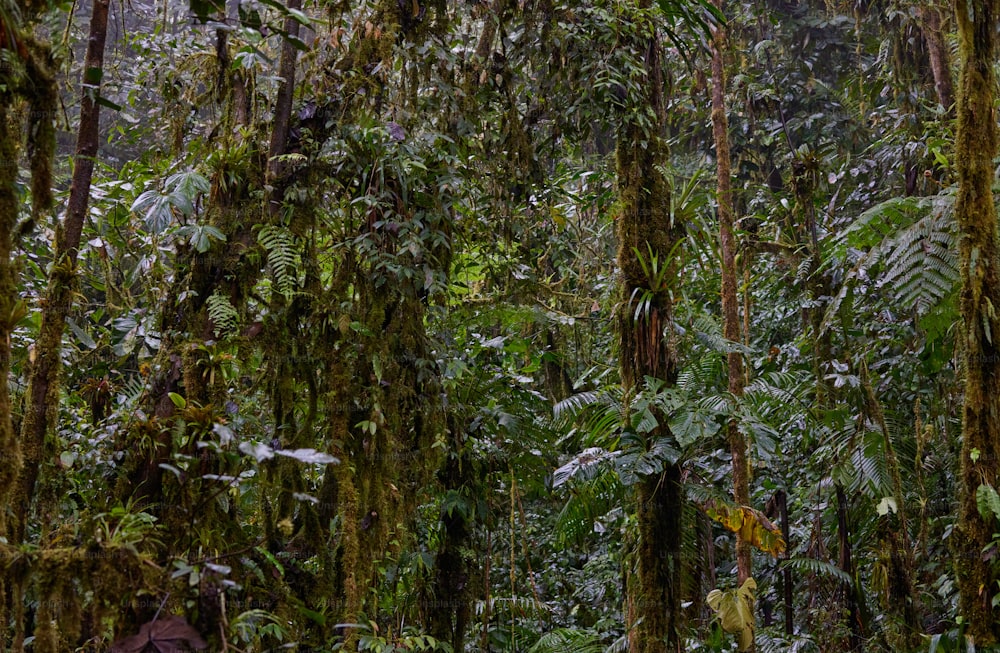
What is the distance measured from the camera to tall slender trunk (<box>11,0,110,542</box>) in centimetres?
228

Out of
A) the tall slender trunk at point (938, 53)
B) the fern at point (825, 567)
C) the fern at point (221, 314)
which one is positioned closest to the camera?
the fern at point (221, 314)

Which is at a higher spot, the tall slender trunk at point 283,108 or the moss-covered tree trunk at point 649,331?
the tall slender trunk at point 283,108

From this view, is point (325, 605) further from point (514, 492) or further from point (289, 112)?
point (289, 112)

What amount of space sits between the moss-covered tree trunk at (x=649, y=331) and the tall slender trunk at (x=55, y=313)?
191 cm

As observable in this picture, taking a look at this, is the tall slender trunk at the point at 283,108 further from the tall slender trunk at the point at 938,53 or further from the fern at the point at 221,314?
the tall slender trunk at the point at 938,53

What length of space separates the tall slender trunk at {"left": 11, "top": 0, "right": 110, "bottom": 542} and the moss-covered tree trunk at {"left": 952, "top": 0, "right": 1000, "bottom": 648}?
2913mm

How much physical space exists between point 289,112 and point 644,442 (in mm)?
1804

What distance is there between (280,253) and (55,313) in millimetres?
682

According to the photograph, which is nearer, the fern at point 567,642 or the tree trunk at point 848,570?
the fern at point 567,642

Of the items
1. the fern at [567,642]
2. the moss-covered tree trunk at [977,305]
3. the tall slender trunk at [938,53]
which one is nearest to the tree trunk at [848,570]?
the moss-covered tree trunk at [977,305]

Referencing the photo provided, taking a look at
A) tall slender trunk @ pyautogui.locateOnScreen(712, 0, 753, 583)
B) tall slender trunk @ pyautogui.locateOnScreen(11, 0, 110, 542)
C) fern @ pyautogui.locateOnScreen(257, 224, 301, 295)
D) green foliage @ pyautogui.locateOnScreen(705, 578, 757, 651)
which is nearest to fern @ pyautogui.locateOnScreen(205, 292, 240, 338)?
fern @ pyautogui.locateOnScreen(257, 224, 301, 295)

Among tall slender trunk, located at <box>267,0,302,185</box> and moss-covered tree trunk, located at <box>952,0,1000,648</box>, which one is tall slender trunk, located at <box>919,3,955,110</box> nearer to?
moss-covered tree trunk, located at <box>952,0,1000,648</box>

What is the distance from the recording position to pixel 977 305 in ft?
9.17

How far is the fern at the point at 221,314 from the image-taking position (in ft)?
8.29
